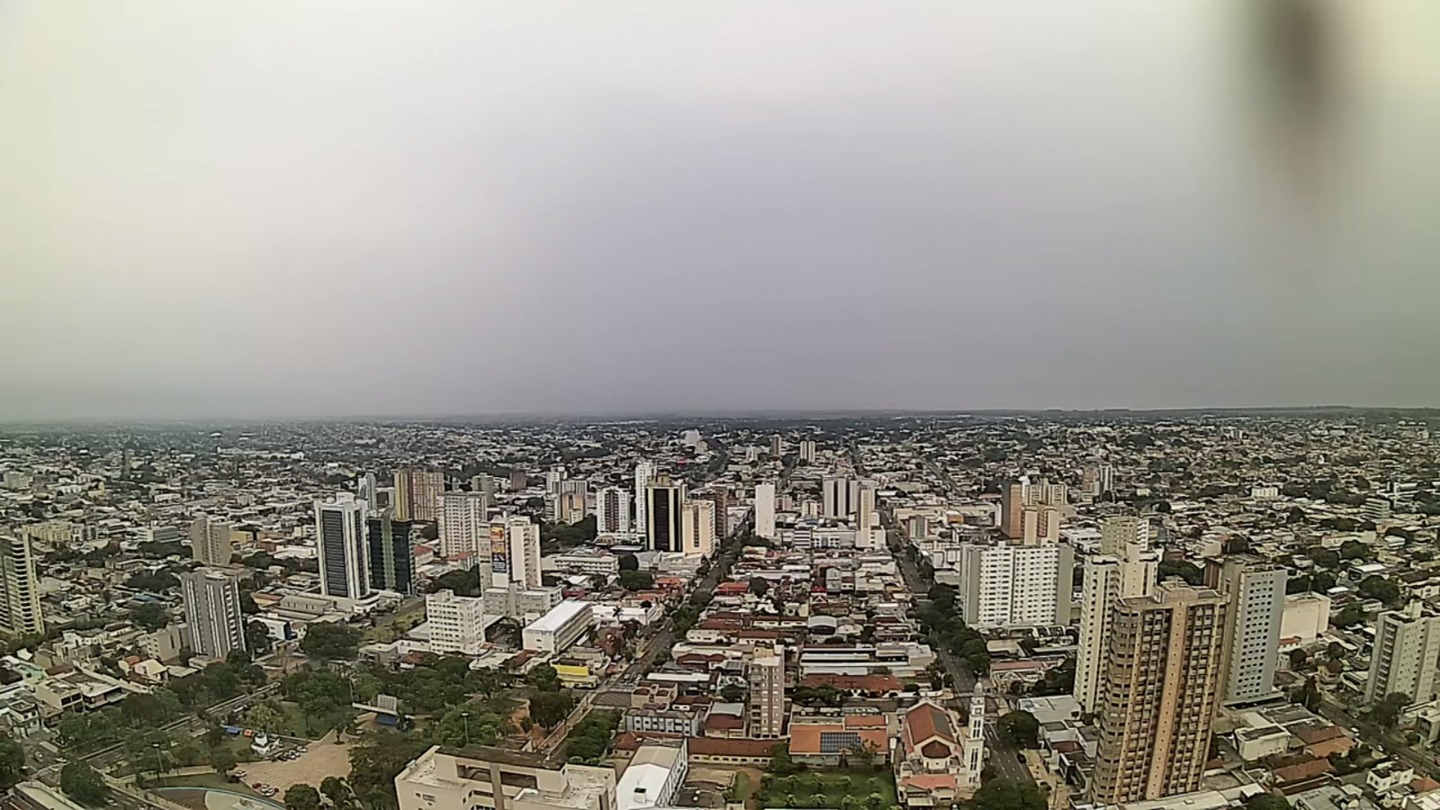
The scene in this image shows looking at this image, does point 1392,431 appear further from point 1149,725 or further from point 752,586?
point 752,586

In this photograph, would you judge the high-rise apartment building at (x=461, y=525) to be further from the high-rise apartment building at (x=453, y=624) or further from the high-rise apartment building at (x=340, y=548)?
the high-rise apartment building at (x=453, y=624)

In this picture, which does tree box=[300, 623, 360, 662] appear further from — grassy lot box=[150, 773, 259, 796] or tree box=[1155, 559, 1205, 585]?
tree box=[1155, 559, 1205, 585]

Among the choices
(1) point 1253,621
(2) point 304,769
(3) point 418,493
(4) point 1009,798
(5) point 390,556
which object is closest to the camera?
(4) point 1009,798

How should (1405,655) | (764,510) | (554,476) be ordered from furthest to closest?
(554,476)
(764,510)
(1405,655)

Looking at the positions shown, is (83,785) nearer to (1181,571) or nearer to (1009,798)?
(1009,798)

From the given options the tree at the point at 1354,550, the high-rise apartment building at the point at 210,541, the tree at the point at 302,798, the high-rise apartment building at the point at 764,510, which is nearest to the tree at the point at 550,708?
the tree at the point at 302,798

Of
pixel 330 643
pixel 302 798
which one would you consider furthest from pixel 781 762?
A: pixel 330 643
